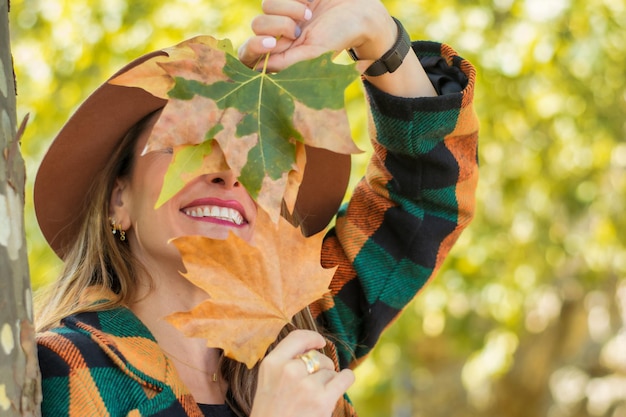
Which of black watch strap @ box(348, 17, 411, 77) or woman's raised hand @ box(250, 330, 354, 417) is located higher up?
black watch strap @ box(348, 17, 411, 77)

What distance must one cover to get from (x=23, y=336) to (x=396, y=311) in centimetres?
104

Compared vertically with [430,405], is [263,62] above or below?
above

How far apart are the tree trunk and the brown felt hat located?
0.49 meters

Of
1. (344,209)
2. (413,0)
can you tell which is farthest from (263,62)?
(413,0)

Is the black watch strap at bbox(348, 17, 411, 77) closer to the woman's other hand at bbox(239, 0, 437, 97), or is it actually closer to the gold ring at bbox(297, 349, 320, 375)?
the woman's other hand at bbox(239, 0, 437, 97)

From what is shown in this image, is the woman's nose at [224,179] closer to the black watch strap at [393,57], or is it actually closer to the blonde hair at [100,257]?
the blonde hair at [100,257]

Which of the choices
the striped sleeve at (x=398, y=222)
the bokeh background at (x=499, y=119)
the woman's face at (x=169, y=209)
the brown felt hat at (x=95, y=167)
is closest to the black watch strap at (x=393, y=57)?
the striped sleeve at (x=398, y=222)

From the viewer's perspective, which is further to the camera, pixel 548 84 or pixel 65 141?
pixel 548 84

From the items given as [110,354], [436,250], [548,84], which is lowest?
[548,84]

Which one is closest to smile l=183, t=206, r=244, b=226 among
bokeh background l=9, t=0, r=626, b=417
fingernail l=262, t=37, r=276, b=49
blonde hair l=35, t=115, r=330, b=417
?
blonde hair l=35, t=115, r=330, b=417

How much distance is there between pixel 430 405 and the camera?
7031 mm

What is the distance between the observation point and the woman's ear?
75.8 inches

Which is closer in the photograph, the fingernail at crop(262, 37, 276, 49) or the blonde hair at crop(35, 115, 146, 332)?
the fingernail at crop(262, 37, 276, 49)

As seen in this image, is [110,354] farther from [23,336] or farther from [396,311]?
[396,311]
